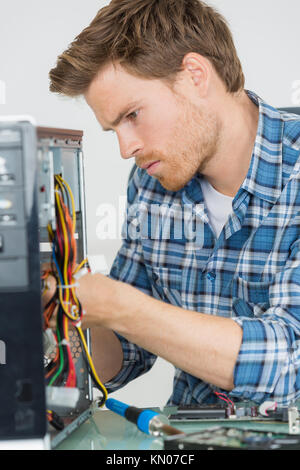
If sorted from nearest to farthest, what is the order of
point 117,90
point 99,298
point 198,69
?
1. point 99,298
2. point 117,90
3. point 198,69

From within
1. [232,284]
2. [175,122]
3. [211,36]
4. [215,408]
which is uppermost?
[211,36]

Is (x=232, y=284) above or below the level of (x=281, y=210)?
below

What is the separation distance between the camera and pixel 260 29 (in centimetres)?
252

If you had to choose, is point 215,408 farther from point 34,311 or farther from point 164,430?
point 34,311

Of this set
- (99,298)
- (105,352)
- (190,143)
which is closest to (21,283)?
(99,298)

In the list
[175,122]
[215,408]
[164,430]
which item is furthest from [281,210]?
[164,430]

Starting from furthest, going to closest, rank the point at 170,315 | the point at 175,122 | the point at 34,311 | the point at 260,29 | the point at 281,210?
the point at 260,29 < the point at 175,122 < the point at 281,210 < the point at 170,315 < the point at 34,311

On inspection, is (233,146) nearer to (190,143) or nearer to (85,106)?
(190,143)

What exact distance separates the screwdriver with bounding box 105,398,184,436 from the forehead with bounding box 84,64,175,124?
0.57 meters

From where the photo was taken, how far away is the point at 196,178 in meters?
1.36

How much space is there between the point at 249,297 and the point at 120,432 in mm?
446

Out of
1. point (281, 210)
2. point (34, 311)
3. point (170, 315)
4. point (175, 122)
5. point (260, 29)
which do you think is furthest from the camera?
point (260, 29)

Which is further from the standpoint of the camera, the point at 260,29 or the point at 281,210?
the point at 260,29

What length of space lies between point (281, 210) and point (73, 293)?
0.50 meters
